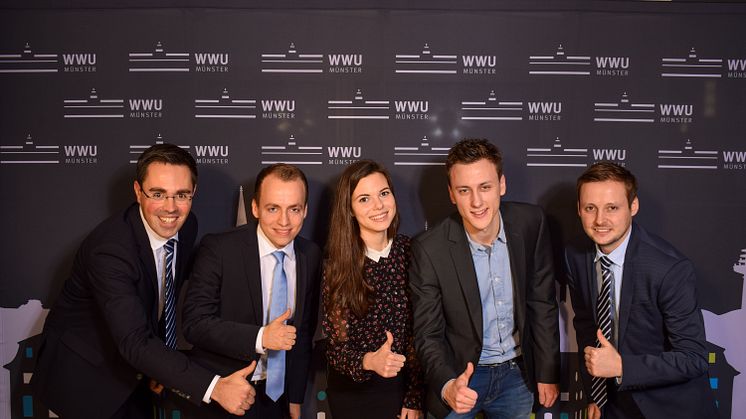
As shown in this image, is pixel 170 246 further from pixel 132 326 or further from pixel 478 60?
pixel 478 60

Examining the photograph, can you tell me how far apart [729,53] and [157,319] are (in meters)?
3.17

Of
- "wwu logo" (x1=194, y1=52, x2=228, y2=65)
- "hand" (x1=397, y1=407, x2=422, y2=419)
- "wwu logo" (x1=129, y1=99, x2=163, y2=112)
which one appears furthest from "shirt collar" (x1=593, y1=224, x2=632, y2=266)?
"wwu logo" (x1=129, y1=99, x2=163, y2=112)

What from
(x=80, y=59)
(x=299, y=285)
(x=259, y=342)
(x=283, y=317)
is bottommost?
(x=259, y=342)

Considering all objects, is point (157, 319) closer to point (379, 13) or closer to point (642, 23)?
point (379, 13)

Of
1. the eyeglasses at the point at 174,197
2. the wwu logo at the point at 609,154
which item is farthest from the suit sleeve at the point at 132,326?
the wwu logo at the point at 609,154

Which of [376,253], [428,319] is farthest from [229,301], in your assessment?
[428,319]

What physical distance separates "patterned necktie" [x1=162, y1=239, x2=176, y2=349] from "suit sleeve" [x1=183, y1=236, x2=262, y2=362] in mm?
154

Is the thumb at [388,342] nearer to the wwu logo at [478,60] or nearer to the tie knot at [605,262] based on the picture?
the tie knot at [605,262]

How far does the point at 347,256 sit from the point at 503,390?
919 mm

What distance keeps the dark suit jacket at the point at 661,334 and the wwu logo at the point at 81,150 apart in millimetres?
2591

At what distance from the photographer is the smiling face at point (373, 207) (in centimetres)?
237

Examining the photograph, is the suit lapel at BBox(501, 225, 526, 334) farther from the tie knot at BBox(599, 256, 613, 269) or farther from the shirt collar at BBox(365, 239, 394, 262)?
the shirt collar at BBox(365, 239, 394, 262)

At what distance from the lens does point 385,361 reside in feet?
7.25

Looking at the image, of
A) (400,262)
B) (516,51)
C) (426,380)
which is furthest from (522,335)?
(516,51)
